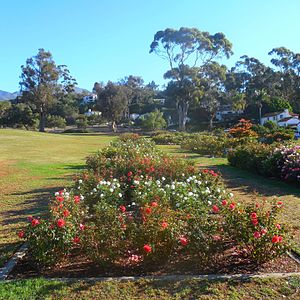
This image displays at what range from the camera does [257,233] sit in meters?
3.88

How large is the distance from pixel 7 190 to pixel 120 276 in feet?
20.0

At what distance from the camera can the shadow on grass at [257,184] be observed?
8.67m

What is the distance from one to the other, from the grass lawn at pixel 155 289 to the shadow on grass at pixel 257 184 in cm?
479

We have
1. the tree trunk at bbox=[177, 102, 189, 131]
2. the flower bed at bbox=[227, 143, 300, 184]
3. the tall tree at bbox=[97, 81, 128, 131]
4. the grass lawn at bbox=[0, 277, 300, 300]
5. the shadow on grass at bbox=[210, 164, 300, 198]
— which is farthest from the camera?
the tall tree at bbox=[97, 81, 128, 131]

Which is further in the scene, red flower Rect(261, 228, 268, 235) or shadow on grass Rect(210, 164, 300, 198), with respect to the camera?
shadow on grass Rect(210, 164, 300, 198)

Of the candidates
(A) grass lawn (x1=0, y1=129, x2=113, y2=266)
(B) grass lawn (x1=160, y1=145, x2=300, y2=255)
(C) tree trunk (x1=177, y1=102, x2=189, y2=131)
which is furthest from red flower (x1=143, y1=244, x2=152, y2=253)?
(C) tree trunk (x1=177, y1=102, x2=189, y2=131)

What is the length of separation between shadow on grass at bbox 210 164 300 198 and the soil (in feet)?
13.8

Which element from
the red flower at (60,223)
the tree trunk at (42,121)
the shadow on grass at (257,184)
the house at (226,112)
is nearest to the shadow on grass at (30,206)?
the red flower at (60,223)

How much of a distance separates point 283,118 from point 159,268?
50078mm

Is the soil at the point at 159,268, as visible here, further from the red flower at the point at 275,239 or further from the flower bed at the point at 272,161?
the flower bed at the point at 272,161

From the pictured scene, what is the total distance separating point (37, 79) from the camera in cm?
5878

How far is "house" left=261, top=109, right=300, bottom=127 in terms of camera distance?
48.1m

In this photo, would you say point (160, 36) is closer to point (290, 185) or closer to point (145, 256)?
point (290, 185)

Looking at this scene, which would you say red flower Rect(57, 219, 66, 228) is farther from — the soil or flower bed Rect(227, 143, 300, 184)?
flower bed Rect(227, 143, 300, 184)
